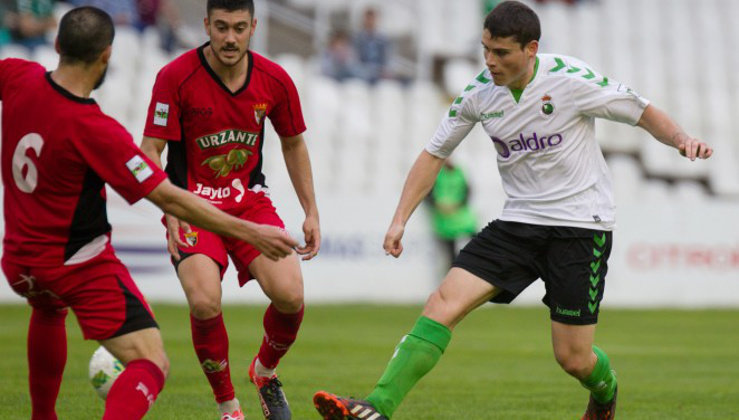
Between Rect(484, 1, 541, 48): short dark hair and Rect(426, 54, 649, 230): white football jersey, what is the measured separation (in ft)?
0.95

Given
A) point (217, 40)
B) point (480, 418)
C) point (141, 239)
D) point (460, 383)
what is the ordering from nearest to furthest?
1. point (217, 40)
2. point (480, 418)
3. point (460, 383)
4. point (141, 239)

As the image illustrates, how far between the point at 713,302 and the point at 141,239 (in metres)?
8.25

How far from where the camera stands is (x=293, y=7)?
23.4 meters

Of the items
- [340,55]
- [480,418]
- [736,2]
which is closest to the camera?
[480,418]

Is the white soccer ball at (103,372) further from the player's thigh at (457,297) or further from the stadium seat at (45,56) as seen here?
the stadium seat at (45,56)

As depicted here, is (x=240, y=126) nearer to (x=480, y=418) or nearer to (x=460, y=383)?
(x=480, y=418)

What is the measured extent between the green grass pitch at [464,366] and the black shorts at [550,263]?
48.6 inches

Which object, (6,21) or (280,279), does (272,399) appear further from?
(6,21)

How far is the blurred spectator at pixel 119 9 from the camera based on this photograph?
66.8ft

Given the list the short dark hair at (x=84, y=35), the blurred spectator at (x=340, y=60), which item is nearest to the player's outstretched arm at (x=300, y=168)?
the short dark hair at (x=84, y=35)

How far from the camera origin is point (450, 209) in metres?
17.7

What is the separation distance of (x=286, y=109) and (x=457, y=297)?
1.64 m

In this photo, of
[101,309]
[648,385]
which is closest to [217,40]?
[101,309]

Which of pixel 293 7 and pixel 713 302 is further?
pixel 293 7
